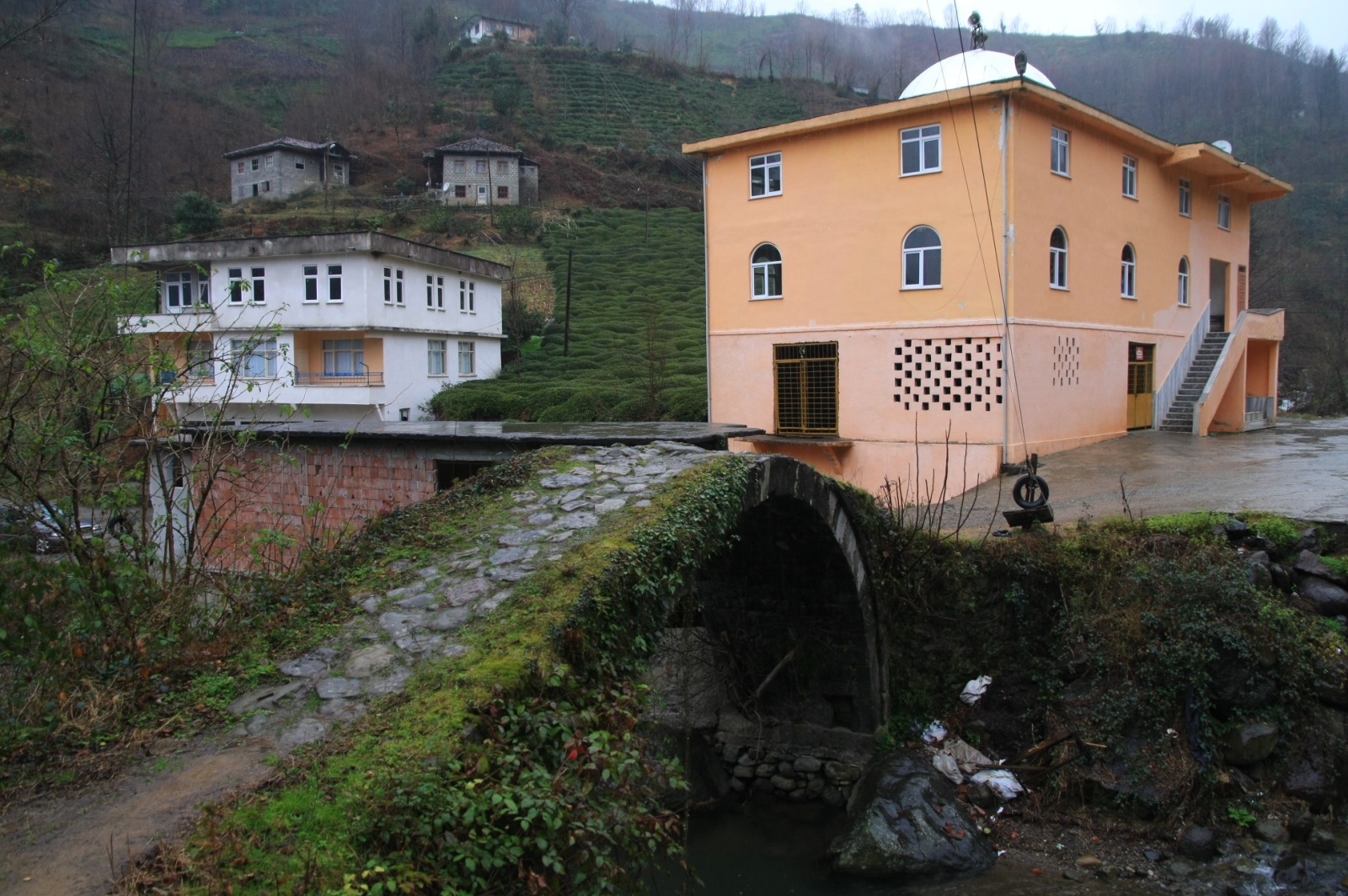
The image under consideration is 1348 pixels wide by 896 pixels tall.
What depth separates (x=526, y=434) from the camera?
10094 mm

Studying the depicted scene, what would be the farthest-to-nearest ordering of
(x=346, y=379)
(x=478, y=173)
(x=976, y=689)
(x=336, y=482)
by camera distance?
(x=478, y=173)
(x=346, y=379)
(x=336, y=482)
(x=976, y=689)

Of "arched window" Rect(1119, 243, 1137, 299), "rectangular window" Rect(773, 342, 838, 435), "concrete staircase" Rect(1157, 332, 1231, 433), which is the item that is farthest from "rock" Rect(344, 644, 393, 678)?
"concrete staircase" Rect(1157, 332, 1231, 433)

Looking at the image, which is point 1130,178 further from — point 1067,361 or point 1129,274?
point 1067,361

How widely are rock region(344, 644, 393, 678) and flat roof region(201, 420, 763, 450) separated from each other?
152 inches

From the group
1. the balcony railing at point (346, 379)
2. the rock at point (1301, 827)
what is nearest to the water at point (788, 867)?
the rock at point (1301, 827)

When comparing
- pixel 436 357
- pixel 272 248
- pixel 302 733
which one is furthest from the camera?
pixel 436 357

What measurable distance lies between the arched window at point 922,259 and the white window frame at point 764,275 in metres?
2.56

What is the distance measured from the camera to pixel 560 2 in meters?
95.2

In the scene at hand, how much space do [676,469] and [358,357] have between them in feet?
74.7

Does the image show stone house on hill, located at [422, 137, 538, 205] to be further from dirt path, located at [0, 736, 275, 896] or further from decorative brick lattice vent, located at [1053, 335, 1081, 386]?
dirt path, located at [0, 736, 275, 896]

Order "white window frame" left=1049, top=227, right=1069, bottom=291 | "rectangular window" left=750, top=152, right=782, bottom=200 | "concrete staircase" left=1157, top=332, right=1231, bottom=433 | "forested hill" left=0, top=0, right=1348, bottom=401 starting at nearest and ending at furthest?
"white window frame" left=1049, top=227, right=1069, bottom=291
"rectangular window" left=750, top=152, right=782, bottom=200
"concrete staircase" left=1157, top=332, right=1231, bottom=433
"forested hill" left=0, top=0, right=1348, bottom=401

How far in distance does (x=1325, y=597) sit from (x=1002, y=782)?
3.69m

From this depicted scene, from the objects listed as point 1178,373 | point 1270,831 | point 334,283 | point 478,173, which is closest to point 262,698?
point 1270,831

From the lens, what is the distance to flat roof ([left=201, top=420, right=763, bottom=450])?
30.3ft
